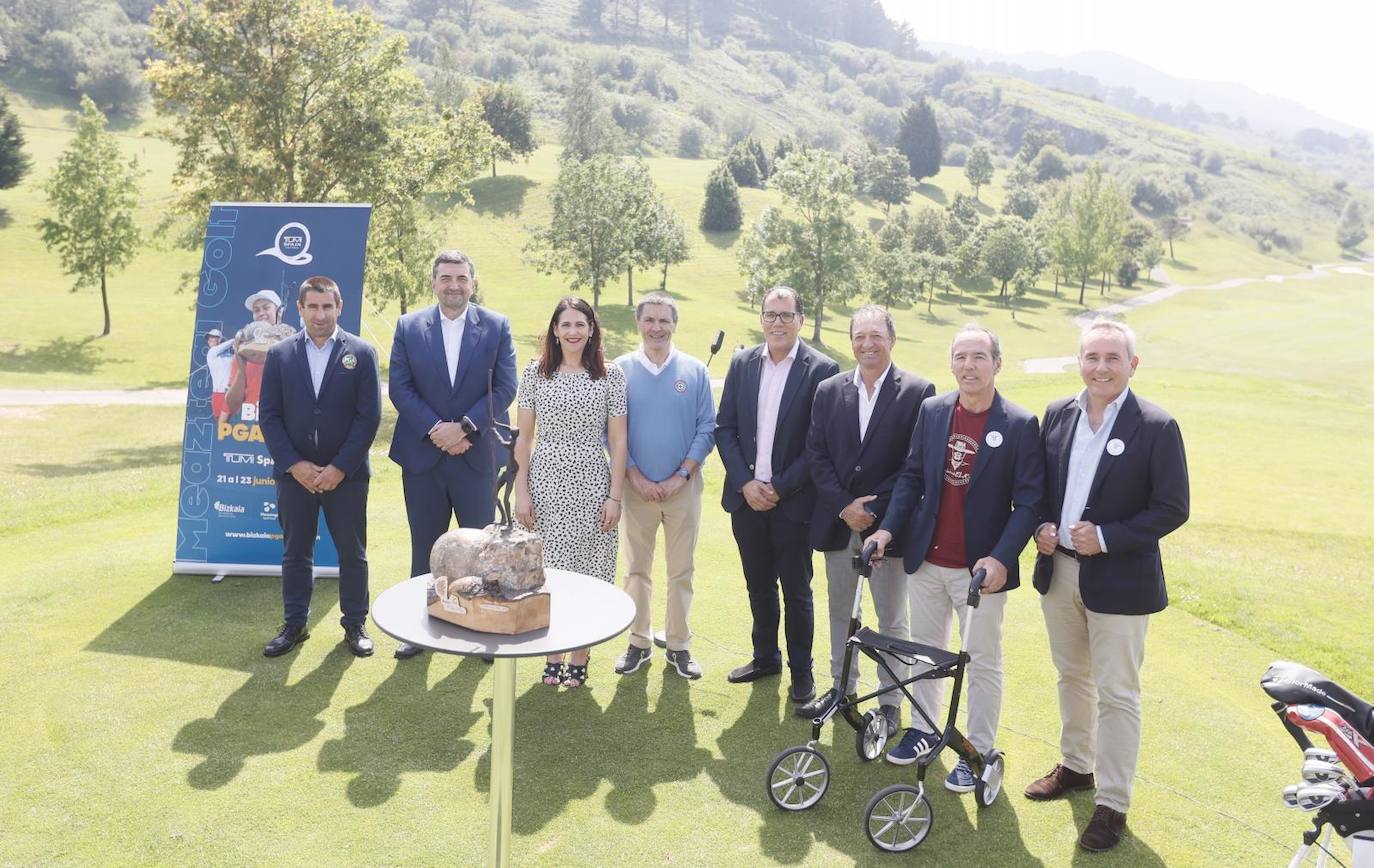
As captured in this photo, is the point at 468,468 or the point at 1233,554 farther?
the point at 1233,554

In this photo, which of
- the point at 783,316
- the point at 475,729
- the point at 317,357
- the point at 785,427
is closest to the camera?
the point at 475,729

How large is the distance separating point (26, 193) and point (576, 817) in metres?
55.0

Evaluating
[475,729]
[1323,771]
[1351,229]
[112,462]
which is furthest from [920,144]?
[1323,771]

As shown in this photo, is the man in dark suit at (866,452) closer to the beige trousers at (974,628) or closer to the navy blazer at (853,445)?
the navy blazer at (853,445)

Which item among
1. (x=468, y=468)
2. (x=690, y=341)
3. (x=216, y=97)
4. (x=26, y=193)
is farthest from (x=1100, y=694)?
(x=26, y=193)

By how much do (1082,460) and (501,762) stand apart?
3007 millimetres

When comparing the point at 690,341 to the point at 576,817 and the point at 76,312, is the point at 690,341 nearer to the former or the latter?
the point at 76,312

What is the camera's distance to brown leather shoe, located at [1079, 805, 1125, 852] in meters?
4.54

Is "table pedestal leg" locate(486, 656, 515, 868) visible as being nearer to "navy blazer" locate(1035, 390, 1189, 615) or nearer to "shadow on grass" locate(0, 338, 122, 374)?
"navy blazer" locate(1035, 390, 1189, 615)

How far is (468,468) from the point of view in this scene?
6.57m

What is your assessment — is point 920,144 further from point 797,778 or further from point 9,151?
point 797,778

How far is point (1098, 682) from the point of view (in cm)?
483

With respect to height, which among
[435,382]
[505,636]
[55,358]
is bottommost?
[55,358]

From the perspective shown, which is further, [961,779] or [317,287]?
[317,287]
